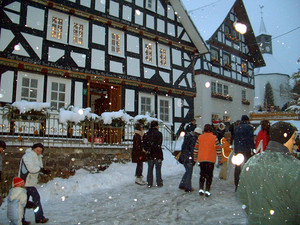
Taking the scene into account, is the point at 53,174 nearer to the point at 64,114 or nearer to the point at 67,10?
the point at 64,114

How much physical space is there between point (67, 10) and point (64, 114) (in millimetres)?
5674

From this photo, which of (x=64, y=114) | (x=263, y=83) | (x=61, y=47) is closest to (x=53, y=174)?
(x=64, y=114)

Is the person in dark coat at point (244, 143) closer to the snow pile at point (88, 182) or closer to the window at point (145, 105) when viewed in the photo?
the snow pile at point (88, 182)

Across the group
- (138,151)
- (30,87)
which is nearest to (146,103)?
(30,87)

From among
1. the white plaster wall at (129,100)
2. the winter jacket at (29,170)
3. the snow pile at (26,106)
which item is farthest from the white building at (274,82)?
the winter jacket at (29,170)

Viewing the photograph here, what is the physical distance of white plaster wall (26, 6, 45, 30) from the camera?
11.2m

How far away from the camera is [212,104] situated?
2150 centimetres

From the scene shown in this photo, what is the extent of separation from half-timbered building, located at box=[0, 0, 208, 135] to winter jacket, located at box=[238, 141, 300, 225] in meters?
10.4

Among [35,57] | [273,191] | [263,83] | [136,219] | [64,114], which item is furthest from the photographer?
[263,83]

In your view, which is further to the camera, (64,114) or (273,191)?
(64,114)

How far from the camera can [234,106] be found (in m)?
24.0

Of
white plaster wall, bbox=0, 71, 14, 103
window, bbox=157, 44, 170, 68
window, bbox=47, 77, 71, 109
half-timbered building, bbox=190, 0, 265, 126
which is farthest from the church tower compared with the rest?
white plaster wall, bbox=0, 71, 14, 103

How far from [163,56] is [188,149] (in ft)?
32.0

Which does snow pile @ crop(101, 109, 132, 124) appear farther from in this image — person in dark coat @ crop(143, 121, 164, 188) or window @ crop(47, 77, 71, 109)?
window @ crop(47, 77, 71, 109)
